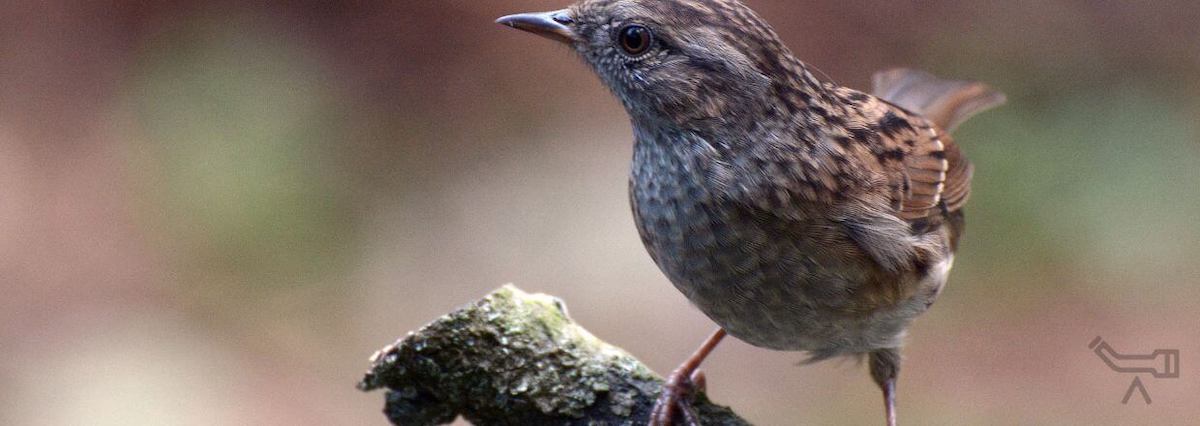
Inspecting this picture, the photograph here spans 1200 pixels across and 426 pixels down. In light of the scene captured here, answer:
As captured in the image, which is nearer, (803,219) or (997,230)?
(803,219)

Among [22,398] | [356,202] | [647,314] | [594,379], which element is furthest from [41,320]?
[594,379]

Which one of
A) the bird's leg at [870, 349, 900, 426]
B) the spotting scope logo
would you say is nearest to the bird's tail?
the bird's leg at [870, 349, 900, 426]

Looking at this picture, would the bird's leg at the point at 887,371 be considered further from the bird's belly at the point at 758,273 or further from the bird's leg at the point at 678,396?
the bird's leg at the point at 678,396

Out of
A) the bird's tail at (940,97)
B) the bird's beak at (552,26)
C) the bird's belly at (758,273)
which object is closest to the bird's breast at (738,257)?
the bird's belly at (758,273)

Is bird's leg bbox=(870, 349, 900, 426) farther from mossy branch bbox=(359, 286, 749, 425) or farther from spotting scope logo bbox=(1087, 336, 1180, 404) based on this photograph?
spotting scope logo bbox=(1087, 336, 1180, 404)

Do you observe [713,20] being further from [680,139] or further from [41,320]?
[41,320]

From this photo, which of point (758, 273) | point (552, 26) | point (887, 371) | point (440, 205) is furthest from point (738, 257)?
point (440, 205)

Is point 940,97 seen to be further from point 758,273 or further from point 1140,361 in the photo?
point 1140,361
